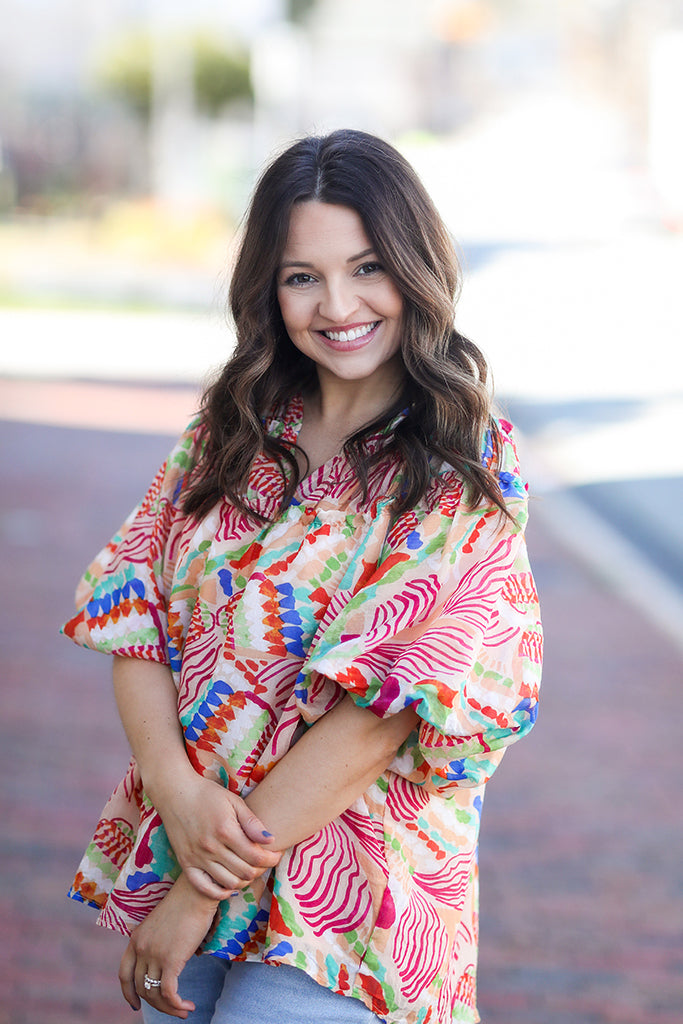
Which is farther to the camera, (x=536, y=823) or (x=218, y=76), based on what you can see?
(x=218, y=76)

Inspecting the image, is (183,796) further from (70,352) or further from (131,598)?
(70,352)

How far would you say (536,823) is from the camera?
4.53 m

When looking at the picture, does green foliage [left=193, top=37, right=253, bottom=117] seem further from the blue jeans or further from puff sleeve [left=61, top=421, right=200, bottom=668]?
the blue jeans

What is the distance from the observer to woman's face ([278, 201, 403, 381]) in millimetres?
1868

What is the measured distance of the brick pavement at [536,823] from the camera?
350 cm

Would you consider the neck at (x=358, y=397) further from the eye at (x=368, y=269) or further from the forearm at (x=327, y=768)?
the forearm at (x=327, y=768)

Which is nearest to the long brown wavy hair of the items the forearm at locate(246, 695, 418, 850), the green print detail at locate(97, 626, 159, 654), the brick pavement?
the green print detail at locate(97, 626, 159, 654)

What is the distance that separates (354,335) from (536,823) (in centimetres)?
301

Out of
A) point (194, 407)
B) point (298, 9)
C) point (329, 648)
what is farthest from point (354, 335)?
point (298, 9)

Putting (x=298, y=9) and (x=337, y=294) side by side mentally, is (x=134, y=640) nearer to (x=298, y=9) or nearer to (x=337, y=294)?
(x=337, y=294)

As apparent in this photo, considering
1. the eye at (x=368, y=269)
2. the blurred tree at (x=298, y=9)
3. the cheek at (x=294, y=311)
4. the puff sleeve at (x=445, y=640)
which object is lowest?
the blurred tree at (x=298, y=9)

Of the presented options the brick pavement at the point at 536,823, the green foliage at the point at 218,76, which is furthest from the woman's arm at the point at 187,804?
the green foliage at the point at 218,76

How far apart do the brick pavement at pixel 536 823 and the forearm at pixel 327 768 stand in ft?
6.07

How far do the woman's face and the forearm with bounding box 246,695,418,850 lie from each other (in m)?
0.52
